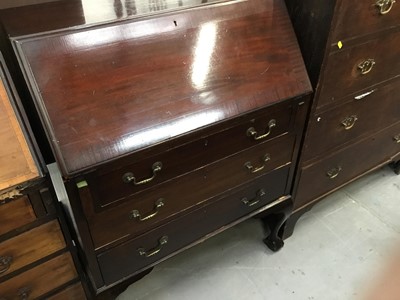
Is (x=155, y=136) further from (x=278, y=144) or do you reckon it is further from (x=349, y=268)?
(x=349, y=268)

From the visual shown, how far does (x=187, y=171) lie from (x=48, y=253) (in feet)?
1.43

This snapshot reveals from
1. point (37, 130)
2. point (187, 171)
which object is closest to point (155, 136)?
point (187, 171)

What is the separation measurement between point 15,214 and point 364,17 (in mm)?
1130

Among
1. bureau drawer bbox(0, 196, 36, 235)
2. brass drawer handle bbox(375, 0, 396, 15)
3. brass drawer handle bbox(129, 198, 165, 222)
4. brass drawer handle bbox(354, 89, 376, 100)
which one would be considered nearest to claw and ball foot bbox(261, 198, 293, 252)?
brass drawer handle bbox(354, 89, 376, 100)

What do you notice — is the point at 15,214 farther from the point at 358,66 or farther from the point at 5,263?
the point at 358,66

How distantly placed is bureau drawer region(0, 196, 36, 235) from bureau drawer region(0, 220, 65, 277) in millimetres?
38

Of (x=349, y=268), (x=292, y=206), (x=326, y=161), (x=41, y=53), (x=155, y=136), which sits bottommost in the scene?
(x=349, y=268)

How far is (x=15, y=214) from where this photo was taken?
827 mm

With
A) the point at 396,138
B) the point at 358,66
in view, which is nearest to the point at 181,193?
the point at 358,66

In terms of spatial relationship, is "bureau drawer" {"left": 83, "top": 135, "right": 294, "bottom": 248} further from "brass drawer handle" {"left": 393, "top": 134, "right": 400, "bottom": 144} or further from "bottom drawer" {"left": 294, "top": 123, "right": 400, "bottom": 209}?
"brass drawer handle" {"left": 393, "top": 134, "right": 400, "bottom": 144}

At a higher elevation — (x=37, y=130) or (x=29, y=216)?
(x=37, y=130)

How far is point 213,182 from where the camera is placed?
112 centimetres

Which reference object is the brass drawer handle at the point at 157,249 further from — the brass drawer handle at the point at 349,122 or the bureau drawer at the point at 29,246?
the brass drawer handle at the point at 349,122

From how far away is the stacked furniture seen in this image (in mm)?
780
